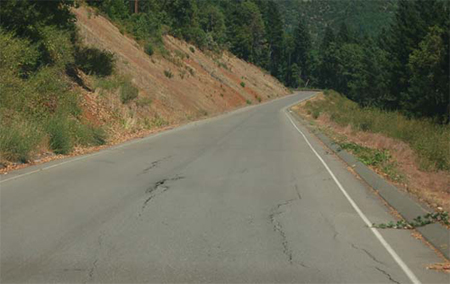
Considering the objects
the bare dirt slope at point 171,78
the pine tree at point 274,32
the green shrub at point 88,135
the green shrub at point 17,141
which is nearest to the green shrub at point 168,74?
the bare dirt slope at point 171,78

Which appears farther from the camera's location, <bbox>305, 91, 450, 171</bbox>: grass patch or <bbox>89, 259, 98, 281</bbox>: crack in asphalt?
<bbox>305, 91, 450, 171</bbox>: grass patch

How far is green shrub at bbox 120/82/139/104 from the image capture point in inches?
1220

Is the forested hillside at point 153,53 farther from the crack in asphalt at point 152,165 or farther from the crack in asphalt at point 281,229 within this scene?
the crack in asphalt at point 281,229

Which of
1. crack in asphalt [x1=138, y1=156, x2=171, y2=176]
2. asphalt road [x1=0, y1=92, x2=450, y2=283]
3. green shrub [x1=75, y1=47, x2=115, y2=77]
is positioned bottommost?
green shrub [x1=75, y1=47, x2=115, y2=77]

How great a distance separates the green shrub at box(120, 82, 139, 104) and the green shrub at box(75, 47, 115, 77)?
5.33ft

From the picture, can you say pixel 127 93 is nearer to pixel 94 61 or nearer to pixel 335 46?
pixel 94 61

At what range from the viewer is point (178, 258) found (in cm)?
645

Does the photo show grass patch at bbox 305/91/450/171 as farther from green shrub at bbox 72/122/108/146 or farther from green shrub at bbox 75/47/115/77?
green shrub at bbox 75/47/115/77

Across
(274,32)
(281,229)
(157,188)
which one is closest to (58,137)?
(157,188)

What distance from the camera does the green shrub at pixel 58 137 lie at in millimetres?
17031

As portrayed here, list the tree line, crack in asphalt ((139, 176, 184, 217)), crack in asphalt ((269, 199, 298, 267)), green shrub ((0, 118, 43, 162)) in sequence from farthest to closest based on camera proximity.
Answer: the tree line < green shrub ((0, 118, 43, 162)) < crack in asphalt ((139, 176, 184, 217)) < crack in asphalt ((269, 199, 298, 267))

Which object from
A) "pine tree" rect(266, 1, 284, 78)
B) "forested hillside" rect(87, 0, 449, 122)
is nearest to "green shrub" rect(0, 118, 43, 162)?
"forested hillside" rect(87, 0, 449, 122)

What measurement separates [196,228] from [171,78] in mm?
42622

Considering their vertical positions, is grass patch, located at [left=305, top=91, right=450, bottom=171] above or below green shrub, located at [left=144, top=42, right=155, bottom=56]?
above
